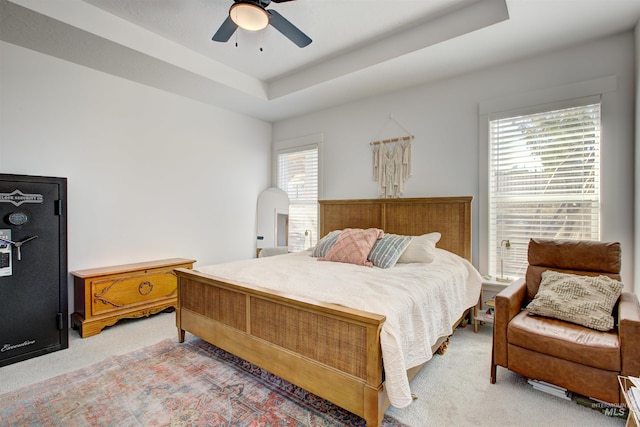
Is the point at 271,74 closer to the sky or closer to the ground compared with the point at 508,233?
closer to the sky

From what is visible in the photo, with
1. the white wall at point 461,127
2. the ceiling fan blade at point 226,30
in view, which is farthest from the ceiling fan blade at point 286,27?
the white wall at point 461,127

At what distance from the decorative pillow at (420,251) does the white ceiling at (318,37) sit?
185cm

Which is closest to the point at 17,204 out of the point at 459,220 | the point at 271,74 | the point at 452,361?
the point at 271,74

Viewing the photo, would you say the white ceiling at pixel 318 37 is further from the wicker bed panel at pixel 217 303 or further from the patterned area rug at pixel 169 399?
the patterned area rug at pixel 169 399

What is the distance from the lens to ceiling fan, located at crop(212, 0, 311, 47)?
2133 mm

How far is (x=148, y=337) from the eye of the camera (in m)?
2.98

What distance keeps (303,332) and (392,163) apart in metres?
2.68

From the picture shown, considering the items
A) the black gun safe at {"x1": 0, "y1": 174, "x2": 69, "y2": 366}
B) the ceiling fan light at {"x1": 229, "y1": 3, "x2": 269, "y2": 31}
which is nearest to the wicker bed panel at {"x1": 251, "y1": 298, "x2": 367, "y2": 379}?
the black gun safe at {"x1": 0, "y1": 174, "x2": 69, "y2": 366}

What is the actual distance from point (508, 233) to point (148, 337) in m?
3.78

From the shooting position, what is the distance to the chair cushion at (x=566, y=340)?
5.70 feet

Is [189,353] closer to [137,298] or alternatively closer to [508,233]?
[137,298]

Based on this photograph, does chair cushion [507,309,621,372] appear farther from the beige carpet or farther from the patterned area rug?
the patterned area rug

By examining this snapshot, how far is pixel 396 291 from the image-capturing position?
2.01m

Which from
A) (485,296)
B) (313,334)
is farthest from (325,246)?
(485,296)
